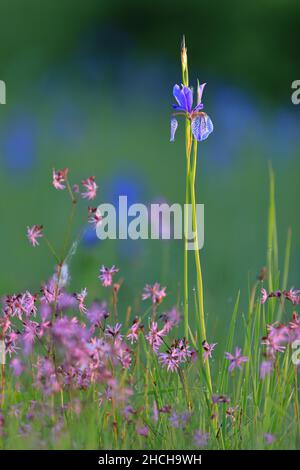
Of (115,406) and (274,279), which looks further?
(274,279)

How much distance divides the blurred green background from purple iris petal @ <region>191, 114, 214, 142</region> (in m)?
1.12

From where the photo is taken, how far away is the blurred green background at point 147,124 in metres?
5.36

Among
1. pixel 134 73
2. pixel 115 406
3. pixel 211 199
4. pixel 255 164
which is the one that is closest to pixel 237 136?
pixel 255 164

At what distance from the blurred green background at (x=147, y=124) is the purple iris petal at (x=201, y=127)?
1.12 meters

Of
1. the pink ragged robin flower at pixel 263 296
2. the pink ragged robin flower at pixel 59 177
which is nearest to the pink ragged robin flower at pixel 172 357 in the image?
the pink ragged robin flower at pixel 263 296

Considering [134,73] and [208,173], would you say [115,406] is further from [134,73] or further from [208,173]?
[134,73]

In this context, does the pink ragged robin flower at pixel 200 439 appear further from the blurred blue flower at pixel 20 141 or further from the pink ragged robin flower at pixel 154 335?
the blurred blue flower at pixel 20 141

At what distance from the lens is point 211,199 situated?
256 inches

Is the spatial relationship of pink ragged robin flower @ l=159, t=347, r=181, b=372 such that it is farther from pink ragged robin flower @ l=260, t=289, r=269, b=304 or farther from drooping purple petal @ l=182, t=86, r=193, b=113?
drooping purple petal @ l=182, t=86, r=193, b=113

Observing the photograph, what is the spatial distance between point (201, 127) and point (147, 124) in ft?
16.8

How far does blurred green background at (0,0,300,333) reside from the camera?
17.6 feet

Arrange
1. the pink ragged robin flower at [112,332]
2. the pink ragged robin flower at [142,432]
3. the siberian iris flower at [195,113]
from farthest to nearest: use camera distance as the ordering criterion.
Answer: the siberian iris flower at [195,113] → the pink ragged robin flower at [112,332] → the pink ragged robin flower at [142,432]

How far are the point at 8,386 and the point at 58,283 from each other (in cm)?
40

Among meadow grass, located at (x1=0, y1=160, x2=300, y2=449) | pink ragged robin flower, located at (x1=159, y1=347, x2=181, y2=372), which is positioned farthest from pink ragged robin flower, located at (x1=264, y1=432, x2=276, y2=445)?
pink ragged robin flower, located at (x1=159, y1=347, x2=181, y2=372)
